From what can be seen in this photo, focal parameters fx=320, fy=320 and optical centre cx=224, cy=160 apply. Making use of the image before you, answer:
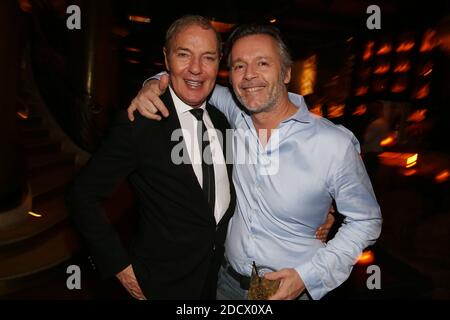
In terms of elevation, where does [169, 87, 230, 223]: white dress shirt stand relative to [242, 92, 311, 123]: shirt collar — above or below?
below

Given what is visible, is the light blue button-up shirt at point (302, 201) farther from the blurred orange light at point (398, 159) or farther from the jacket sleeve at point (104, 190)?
the blurred orange light at point (398, 159)

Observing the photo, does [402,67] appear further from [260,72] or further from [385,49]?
[260,72]

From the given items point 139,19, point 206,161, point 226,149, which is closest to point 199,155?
point 206,161

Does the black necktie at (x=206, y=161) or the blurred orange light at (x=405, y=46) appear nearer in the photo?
the black necktie at (x=206, y=161)

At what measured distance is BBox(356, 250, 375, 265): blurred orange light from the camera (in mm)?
3593

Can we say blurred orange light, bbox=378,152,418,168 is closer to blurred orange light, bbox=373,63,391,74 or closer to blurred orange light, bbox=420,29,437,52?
blurred orange light, bbox=420,29,437,52

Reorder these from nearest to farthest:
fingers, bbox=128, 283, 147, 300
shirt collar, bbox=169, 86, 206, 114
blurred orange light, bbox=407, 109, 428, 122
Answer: fingers, bbox=128, 283, 147, 300
shirt collar, bbox=169, 86, 206, 114
blurred orange light, bbox=407, 109, 428, 122

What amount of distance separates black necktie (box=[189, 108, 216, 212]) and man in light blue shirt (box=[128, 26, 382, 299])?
19 centimetres

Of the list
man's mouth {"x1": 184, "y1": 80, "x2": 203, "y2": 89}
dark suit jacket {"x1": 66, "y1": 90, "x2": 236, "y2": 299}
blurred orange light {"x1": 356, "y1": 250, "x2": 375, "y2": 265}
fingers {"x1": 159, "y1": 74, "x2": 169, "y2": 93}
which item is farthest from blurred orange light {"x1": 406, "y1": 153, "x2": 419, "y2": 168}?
fingers {"x1": 159, "y1": 74, "x2": 169, "y2": 93}

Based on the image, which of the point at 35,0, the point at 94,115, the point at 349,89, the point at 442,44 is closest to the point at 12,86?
the point at 94,115

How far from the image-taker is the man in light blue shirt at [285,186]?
1.62 meters

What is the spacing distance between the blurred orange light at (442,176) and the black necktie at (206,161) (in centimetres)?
528

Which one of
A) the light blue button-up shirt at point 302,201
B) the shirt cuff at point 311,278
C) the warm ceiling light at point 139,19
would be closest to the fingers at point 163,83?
the light blue button-up shirt at point 302,201
